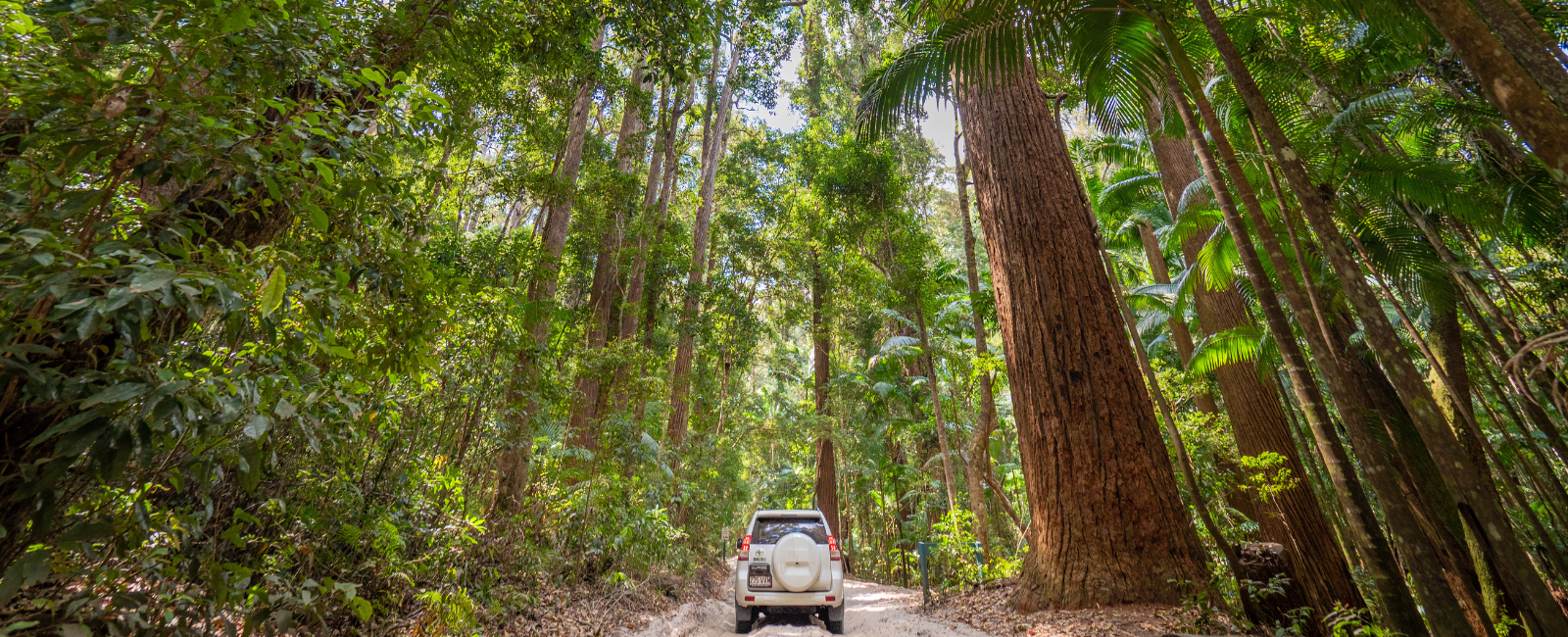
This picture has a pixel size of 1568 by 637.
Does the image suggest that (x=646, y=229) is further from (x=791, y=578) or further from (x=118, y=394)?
(x=118, y=394)

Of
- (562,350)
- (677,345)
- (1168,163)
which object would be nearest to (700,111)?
(677,345)

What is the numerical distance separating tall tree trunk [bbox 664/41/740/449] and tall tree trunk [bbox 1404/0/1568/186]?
27.7 ft

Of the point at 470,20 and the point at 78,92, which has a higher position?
Answer: the point at 470,20

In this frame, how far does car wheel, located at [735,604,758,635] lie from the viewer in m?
6.08

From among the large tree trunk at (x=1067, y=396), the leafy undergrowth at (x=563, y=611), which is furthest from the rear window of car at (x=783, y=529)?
the large tree trunk at (x=1067, y=396)

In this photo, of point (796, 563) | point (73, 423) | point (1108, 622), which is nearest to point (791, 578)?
point (796, 563)

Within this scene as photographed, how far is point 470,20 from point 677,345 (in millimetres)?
8175

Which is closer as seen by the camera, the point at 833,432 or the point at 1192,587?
the point at 1192,587

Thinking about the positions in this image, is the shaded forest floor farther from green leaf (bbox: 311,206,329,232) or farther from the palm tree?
green leaf (bbox: 311,206,329,232)

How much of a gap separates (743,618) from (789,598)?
642 millimetres

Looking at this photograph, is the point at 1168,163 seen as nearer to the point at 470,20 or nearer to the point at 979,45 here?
the point at 979,45

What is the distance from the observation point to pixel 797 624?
6.49 m

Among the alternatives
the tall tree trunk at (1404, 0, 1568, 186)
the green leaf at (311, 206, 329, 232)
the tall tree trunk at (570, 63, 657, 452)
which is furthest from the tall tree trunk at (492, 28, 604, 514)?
the tall tree trunk at (1404, 0, 1568, 186)

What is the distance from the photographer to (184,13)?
1.74m
